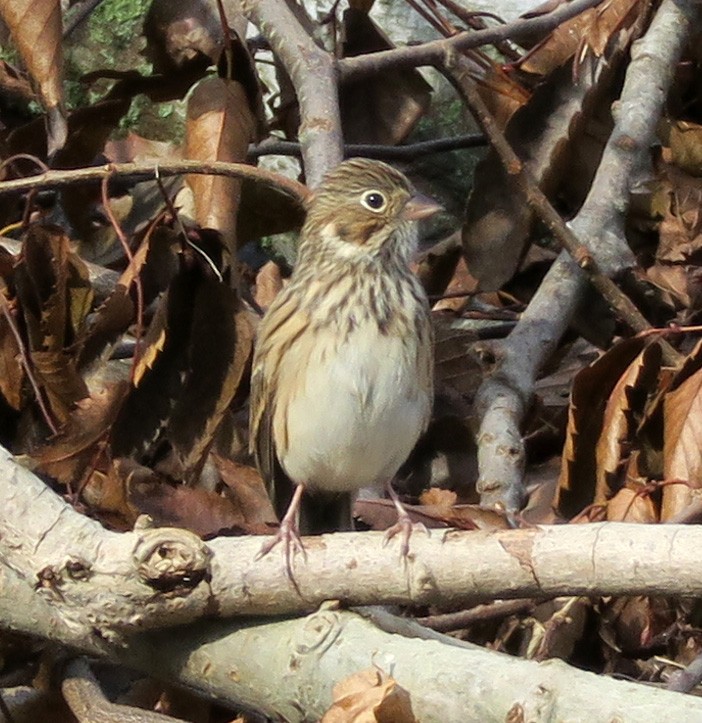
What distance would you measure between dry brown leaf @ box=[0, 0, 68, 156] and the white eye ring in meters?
0.77

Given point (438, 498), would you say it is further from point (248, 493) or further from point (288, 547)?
point (288, 547)

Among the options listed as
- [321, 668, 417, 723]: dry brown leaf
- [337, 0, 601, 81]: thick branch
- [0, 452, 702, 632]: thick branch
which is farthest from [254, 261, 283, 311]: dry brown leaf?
[321, 668, 417, 723]: dry brown leaf

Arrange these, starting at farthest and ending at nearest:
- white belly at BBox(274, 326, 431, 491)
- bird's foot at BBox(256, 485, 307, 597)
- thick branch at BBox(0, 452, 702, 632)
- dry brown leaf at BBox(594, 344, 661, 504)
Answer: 1. dry brown leaf at BBox(594, 344, 661, 504)
2. white belly at BBox(274, 326, 431, 491)
3. bird's foot at BBox(256, 485, 307, 597)
4. thick branch at BBox(0, 452, 702, 632)

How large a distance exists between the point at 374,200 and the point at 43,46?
3.02ft

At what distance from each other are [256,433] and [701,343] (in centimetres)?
107

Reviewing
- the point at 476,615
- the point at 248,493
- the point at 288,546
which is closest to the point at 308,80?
the point at 248,493

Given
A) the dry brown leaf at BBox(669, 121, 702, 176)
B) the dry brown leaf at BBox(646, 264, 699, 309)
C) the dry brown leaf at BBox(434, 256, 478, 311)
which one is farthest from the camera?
the dry brown leaf at BBox(669, 121, 702, 176)

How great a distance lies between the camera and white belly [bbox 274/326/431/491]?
3605 millimetres

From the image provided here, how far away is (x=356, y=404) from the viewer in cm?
361

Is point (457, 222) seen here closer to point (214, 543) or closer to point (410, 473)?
point (410, 473)

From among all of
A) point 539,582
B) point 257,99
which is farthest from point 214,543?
point 257,99

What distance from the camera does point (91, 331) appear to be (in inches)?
157

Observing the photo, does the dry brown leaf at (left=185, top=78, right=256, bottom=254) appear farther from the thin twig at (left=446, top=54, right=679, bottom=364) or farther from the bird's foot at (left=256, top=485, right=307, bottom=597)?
the bird's foot at (left=256, top=485, right=307, bottom=597)

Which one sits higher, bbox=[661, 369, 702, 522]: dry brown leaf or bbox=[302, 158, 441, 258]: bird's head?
bbox=[302, 158, 441, 258]: bird's head
